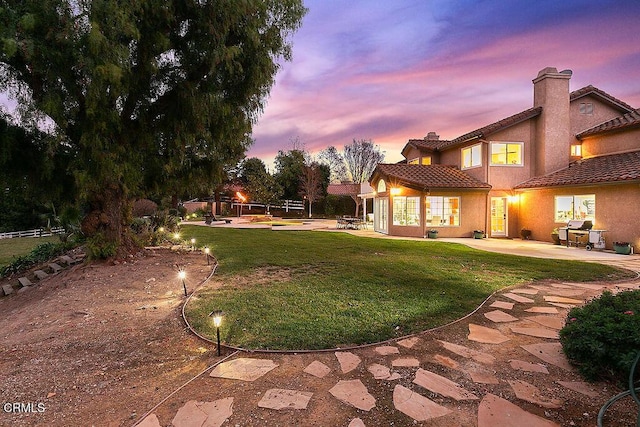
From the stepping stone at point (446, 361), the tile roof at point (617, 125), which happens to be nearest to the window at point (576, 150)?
the tile roof at point (617, 125)

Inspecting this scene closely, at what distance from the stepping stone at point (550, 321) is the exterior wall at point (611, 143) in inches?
531

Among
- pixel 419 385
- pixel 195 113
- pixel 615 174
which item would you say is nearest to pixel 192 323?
pixel 419 385

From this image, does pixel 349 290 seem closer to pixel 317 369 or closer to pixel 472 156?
pixel 317 369

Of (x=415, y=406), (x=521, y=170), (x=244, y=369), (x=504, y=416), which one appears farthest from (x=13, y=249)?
(x=521, y=170)

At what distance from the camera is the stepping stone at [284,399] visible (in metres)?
2.65

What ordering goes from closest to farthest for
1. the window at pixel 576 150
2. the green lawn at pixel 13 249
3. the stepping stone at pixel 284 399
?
the stepping stone at pixel 284 399, the green lawn at pixel 13 249, the window at pixel 576 150

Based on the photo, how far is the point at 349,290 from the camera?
6.15 metres

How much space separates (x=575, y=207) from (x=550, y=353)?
1275 cm

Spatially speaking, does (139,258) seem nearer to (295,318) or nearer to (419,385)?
(295,318)

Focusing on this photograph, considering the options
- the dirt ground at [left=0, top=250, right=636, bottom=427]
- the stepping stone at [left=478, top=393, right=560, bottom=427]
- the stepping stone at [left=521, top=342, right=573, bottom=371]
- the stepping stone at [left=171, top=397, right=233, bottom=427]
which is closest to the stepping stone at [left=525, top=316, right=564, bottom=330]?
the dirt ground at [left=0, top=250, right=636, bottom=427]

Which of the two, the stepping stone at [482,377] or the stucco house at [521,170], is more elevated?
the stucco house at [521,170]

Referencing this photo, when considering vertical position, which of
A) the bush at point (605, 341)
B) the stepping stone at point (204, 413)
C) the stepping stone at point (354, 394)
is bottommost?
the stepping stone at point (204, 413)

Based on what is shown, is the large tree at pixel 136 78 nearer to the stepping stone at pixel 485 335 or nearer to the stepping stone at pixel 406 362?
the stepping stone at pixel 406 362

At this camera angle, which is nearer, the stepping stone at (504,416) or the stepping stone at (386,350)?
the stepping stone at (504,416)
